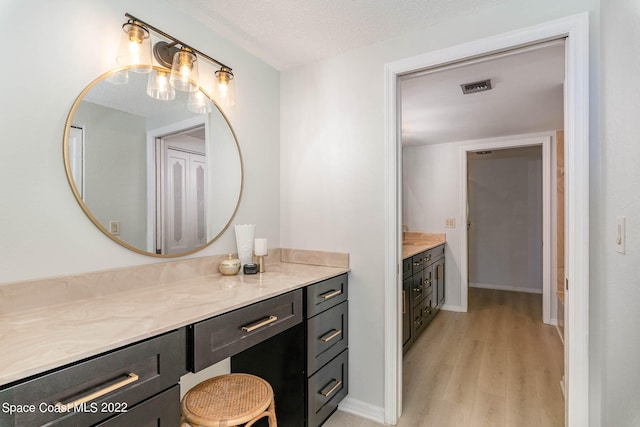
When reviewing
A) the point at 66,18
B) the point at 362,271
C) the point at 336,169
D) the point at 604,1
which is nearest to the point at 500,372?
the point at 362,271

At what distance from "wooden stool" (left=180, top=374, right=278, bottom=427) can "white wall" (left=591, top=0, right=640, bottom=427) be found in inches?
46.3

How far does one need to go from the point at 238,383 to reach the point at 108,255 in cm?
79

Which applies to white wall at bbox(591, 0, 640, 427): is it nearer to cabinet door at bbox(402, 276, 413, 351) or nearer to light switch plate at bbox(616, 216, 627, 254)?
light switch plate at bbox(616, 216, 627, 254)

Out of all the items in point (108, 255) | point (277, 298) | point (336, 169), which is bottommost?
point (277, 298)

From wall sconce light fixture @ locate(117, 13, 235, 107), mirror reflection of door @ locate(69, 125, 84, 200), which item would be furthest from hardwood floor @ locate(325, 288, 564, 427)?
wall sconce light fixture @ locate(117, 13, 235, 107)

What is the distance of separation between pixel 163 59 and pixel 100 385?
1449mm

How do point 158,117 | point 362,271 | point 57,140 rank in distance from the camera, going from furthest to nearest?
point 362,271
point 158,117
point 57,140

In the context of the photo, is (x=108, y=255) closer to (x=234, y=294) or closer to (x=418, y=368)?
(x=234, y=294)

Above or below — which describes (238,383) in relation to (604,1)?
below

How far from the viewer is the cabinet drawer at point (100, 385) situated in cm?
72

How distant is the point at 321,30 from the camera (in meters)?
1.81

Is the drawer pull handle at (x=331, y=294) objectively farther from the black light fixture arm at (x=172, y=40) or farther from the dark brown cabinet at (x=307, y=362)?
the black light fixture arm at (x=172, y=40)

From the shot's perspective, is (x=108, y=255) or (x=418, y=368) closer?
(x=108, y=255)

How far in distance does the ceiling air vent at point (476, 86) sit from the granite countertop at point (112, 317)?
1929 mm
